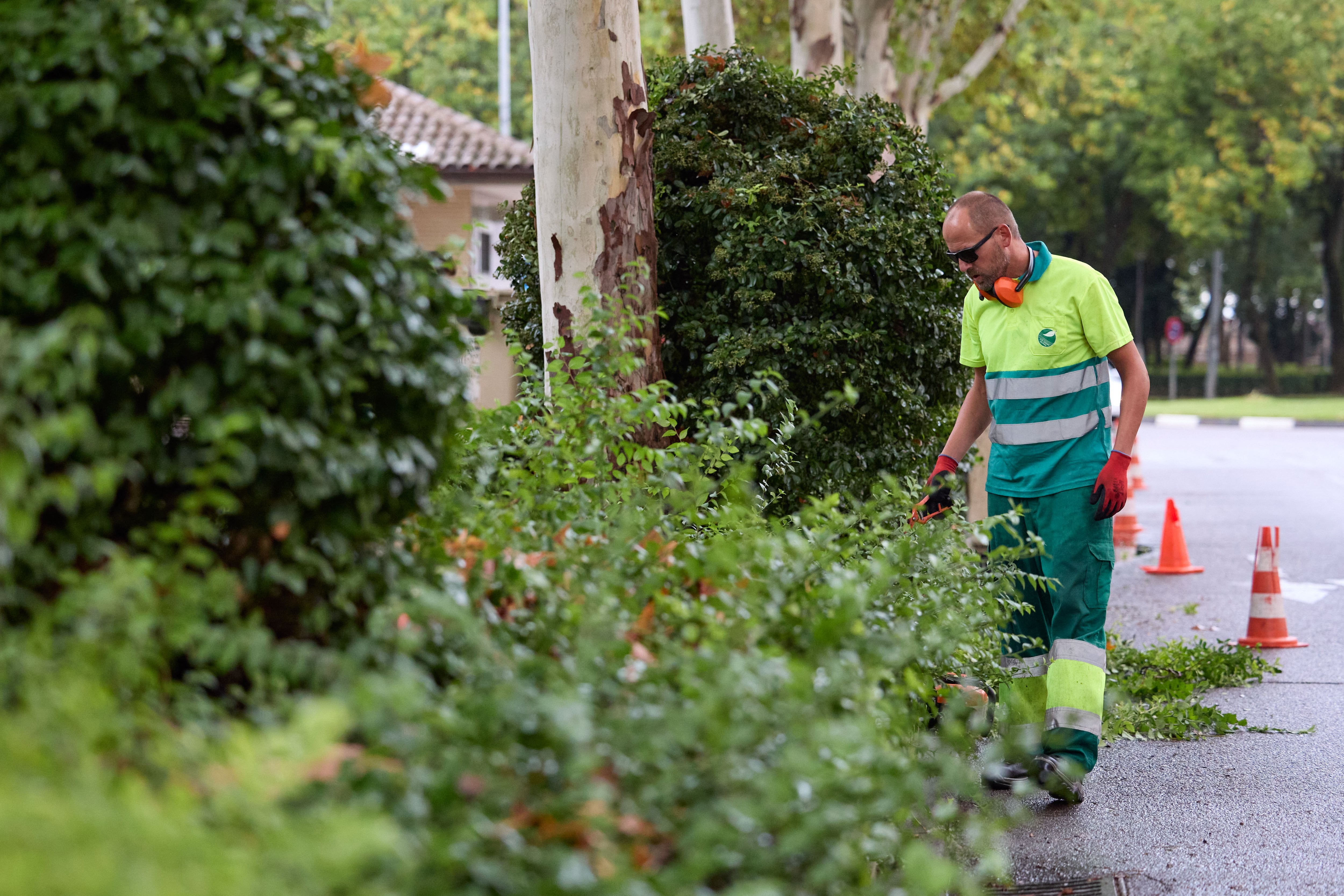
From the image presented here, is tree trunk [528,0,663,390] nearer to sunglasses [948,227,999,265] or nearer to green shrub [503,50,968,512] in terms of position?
green shrub [503,50,968,512]

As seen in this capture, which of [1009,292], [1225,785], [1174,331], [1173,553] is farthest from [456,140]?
[1174,331]

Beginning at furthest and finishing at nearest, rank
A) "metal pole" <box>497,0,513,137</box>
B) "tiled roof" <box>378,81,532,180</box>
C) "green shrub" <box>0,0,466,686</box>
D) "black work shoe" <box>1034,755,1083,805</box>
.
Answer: "metal pole" <box>497,0,513,137</box> < "tiled roof" <box>378,81,532,180</box> < "black work shoe" <box>1034,755,1083,805</box> < "green shrub" <box>0,0,466,686</box>

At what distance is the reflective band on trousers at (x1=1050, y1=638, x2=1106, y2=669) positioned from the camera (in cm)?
508

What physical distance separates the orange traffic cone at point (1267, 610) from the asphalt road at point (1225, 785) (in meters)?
0.17

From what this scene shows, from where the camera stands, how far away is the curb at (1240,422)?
1314 inches

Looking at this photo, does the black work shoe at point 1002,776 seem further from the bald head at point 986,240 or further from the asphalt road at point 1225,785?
the bald head at point 986,240

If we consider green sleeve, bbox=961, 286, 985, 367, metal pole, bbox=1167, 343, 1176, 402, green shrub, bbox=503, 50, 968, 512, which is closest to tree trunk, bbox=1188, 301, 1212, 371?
metal pole, bbox=1167, 343, 1176, 402

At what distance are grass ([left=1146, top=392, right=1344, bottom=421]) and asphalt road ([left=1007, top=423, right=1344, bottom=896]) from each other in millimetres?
25720

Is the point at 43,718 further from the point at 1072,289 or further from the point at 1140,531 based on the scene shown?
the point at 1140,531

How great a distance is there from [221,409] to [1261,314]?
66.3 meters

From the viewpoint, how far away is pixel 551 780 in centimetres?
206

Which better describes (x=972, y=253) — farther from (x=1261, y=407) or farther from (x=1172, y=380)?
(x=1172, y=380)

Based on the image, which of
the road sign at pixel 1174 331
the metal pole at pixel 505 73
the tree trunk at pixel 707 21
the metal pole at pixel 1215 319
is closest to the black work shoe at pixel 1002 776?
the tree trunk at pixel 707 21

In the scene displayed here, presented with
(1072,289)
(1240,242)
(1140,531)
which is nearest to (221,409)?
→ (1072,289)
